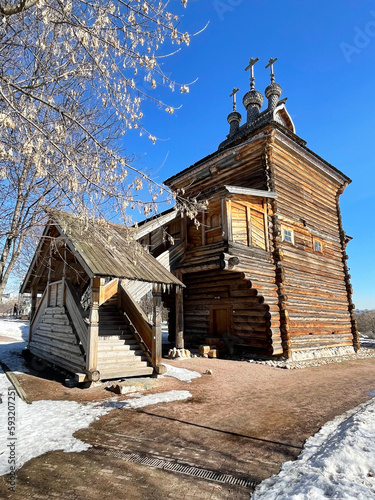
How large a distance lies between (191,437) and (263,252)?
31.5ft

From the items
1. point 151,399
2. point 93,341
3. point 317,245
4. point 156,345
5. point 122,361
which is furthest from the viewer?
point 317,245

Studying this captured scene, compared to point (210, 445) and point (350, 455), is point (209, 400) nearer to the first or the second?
point (210, 445)

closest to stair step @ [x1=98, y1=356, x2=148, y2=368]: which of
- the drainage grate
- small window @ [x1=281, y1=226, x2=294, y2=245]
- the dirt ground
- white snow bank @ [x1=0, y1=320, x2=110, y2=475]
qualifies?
the dirt ground

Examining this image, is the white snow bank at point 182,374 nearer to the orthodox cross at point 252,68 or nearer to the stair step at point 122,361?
the stair step at point 122,361

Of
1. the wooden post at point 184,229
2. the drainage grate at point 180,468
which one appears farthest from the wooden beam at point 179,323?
the drainage grate at point 180,468

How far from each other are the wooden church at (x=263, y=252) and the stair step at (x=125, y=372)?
469 centimetres

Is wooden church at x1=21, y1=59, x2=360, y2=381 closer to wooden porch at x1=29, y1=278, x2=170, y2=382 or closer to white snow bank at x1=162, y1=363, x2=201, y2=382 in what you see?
wooden porch at x1=29, y1=278, x2=170, y2=382

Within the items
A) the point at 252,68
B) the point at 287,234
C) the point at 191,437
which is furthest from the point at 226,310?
the point at 252,68

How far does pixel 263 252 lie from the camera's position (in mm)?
13289

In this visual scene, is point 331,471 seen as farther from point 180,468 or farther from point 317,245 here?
point 317,245

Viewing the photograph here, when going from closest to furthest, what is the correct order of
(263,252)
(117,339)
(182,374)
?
(117,339), (182,374), (263,252)

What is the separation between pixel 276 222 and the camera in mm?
13969

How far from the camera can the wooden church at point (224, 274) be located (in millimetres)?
8836

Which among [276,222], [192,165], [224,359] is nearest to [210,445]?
[224,359]
